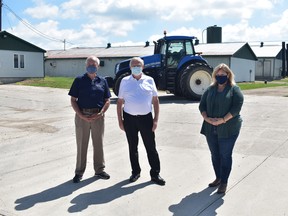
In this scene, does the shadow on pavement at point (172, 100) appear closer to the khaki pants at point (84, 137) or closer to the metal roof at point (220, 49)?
the khaki pants at point (84, 137)

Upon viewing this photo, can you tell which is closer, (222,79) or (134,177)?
(222,79)

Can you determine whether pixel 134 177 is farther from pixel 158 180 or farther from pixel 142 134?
pixel 142 134

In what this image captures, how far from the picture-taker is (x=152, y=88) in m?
5.89

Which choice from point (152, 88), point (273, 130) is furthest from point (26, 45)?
point (152, 88)

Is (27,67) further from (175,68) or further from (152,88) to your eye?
(152,88)

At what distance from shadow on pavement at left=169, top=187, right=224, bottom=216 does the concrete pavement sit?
0.04 ft

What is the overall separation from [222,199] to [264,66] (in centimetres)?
4612

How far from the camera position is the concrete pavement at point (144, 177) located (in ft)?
16.0

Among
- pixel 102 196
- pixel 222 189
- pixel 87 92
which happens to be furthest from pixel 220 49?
pixel 102 196

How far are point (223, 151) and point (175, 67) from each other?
13.1m

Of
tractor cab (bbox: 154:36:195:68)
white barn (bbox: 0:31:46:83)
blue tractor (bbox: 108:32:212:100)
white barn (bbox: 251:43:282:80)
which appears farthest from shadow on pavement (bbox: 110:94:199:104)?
white barn (bbox: 251:43:282:80)

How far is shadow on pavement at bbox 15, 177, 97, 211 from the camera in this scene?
5023 millimetres

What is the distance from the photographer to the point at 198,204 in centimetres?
497

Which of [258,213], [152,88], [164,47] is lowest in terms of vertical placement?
[258,213]
